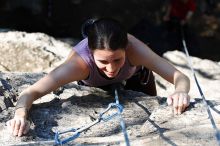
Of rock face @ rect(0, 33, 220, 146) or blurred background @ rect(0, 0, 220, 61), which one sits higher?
blurred background @ rect(0, 0, 220, 61)

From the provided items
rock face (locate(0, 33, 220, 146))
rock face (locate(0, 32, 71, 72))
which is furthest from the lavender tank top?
rock face (locate(0, 32, 71, 72))

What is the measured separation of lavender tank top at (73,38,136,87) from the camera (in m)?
2.21

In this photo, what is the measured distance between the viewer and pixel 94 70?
2.25m

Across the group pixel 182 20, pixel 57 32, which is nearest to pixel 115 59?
pixel 182 20

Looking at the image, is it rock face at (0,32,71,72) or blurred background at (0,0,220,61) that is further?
blurred background at (0,0,220,61)

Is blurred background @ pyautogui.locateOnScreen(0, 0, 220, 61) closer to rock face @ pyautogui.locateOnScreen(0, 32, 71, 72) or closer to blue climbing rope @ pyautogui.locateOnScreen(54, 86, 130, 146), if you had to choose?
rock face @ pyautogui.locateOnScreen(0, 32, 71, 72)

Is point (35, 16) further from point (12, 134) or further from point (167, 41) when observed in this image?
point (12, 134)

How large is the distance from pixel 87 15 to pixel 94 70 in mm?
5412

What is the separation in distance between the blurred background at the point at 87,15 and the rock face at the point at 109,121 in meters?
4.33

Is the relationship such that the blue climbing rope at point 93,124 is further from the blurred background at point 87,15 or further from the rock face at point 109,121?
the blurred background at point 87,15

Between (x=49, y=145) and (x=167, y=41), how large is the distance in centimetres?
398

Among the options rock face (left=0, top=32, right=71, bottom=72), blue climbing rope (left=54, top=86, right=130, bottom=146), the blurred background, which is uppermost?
the blurred background

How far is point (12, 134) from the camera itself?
192 centimetres

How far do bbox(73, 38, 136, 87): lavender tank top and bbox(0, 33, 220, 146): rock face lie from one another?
8 centimetres
